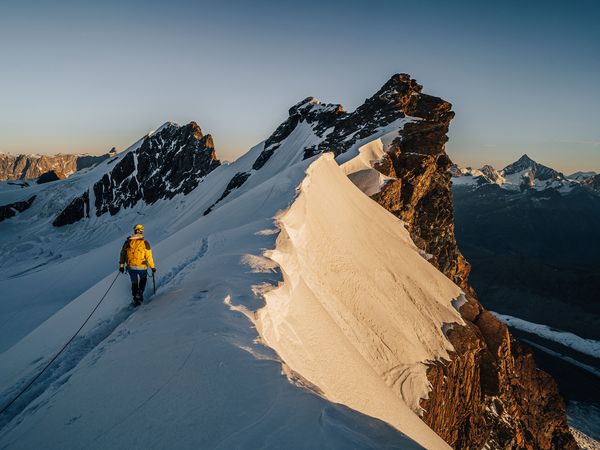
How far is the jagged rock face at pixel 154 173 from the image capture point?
68875 millimetres

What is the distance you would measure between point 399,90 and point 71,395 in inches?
1852

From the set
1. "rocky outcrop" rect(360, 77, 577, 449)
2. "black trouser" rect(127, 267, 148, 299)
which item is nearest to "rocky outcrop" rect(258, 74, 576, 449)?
"rocky outcrop" rect(360, 77, 577, 449)

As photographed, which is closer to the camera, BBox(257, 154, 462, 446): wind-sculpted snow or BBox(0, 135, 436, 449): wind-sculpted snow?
BBox(0, 135, 436, 449): wind-sculpted snow

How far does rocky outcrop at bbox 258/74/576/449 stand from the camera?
18.1 metres

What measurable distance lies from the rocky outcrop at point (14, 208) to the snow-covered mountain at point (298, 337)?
63603mm

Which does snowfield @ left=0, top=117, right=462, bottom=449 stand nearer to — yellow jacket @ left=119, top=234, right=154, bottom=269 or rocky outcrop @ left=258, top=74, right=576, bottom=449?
yellow jacket @ left=119, top=234, right=154, bottom=269

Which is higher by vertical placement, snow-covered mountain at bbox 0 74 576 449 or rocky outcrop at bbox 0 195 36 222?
snow-covered mountain at bbox 0 74 576 449

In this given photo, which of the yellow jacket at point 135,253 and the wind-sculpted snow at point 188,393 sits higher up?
the yellow jacket at point 135,253

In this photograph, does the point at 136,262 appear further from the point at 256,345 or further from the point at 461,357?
the point at 461,357

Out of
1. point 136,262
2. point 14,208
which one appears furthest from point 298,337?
point 14,208

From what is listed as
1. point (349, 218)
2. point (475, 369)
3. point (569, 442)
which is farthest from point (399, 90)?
point (569, 442)

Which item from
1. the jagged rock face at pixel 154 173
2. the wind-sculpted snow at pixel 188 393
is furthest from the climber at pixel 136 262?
the jagged rock face at pixel 154 173

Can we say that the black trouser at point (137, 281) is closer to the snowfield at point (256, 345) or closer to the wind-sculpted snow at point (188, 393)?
the snowfield at point (256, 345)

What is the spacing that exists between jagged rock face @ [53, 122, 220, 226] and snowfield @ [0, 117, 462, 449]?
50.3m
